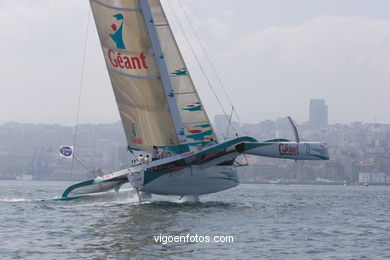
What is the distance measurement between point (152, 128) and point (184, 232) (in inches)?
380

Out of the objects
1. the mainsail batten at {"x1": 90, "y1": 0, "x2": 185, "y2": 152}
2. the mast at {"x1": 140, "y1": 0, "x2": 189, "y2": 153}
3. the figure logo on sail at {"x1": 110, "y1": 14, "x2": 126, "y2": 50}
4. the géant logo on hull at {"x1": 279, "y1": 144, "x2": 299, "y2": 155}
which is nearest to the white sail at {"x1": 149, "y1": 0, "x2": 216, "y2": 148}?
the mainsail batten at {"x1": 90, "y1": 0, "x2": 185, "y2": 152}

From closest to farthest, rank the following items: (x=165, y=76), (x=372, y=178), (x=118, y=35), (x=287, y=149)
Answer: (x=287, y=149)
(x=165, y=76)
(x=118, y=35)
(x=372, y=178)

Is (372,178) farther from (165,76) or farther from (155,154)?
(165,76)

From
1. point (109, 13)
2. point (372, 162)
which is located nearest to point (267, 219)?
point (109, 13)

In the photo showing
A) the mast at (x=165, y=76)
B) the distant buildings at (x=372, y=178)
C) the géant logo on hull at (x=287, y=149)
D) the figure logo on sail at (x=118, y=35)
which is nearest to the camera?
the géant logo on hull at (x=287, y=149)

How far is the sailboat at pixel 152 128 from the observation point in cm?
2350

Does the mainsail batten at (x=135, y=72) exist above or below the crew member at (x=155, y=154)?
above

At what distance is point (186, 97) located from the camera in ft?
87.6

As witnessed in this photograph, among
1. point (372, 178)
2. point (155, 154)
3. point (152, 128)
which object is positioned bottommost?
point (155, 154)

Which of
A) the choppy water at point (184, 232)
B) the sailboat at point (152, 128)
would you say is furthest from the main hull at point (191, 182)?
the choppy water at point (184, 232)

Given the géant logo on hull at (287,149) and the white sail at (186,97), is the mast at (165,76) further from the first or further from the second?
the géant logo on hull at (287,149)

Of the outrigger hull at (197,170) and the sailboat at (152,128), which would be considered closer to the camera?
the outrigger hull at (197,170)

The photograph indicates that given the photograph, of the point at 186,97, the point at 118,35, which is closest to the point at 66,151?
the point at 118,35

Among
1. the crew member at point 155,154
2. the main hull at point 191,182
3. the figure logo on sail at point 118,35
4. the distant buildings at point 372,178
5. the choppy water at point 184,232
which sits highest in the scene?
the figure logo on sail at point 118,35
